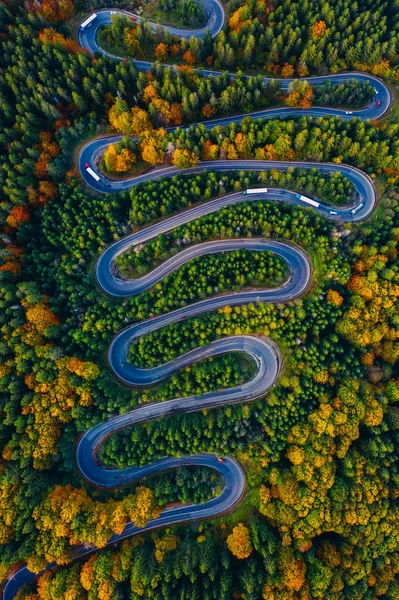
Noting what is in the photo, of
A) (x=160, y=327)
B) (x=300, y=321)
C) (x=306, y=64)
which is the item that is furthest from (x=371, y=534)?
(x=306, y=64)

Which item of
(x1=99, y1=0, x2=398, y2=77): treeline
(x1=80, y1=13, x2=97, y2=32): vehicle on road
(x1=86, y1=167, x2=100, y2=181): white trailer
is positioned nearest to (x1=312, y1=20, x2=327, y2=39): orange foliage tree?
(x1=99, y1=0, x2=398, y2=77): treeline

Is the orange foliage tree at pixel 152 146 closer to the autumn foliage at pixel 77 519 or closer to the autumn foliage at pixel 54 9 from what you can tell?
the autumn foliage at pixel 54 9

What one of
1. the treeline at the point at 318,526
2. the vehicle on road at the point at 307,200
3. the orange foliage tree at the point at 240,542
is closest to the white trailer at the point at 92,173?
the vehicle on road at the point at 307,200

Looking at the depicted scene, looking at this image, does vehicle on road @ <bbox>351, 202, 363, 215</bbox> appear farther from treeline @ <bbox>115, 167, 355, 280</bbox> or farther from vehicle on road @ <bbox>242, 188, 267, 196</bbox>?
vehicle on road @ <bbox>242, 188, 267, 196</bbox>

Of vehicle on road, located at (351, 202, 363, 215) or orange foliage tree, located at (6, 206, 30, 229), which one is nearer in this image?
orange foliage tree, located at (6, 206, 30, 229)

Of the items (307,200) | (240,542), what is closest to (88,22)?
(307,200)
